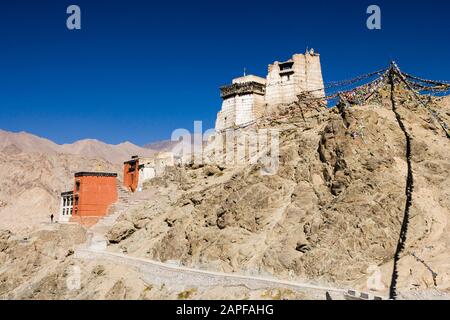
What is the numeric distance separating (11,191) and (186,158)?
211ft

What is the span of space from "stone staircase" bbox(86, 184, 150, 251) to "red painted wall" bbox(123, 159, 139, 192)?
203 cm

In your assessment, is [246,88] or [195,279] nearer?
[195,279]

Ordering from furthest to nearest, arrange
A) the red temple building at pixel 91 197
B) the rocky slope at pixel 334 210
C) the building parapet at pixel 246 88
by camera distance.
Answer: the building parapet at pixel 246 88 → the red temple building at pixel 91 197 → the rocky slope at pixel 334 210

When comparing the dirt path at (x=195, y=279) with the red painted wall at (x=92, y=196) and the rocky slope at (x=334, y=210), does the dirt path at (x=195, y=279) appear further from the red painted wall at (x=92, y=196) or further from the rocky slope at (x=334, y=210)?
the red painted wall at (x=92, y=196)

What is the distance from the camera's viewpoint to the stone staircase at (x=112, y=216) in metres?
50.0

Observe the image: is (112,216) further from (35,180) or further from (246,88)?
(35,180)

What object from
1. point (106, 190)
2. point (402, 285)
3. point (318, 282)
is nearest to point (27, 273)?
point (106, 190)

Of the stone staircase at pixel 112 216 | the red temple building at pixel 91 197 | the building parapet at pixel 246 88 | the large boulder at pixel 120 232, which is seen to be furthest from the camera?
the building parapet at pixel 246 88

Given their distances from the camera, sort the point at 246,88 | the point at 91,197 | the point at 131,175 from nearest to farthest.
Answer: the point at 91,197 → the point at 246,88 → the point at 131,175

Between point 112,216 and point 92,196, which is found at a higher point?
point 92,196

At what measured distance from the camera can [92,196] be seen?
55906 mm

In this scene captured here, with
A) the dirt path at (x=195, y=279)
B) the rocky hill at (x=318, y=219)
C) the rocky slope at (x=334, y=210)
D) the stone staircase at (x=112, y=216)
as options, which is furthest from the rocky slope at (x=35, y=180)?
the rocky slope at (x=334, y=210)

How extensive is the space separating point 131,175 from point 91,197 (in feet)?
25.1

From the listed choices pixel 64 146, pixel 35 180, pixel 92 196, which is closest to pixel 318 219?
pixel 92 196
